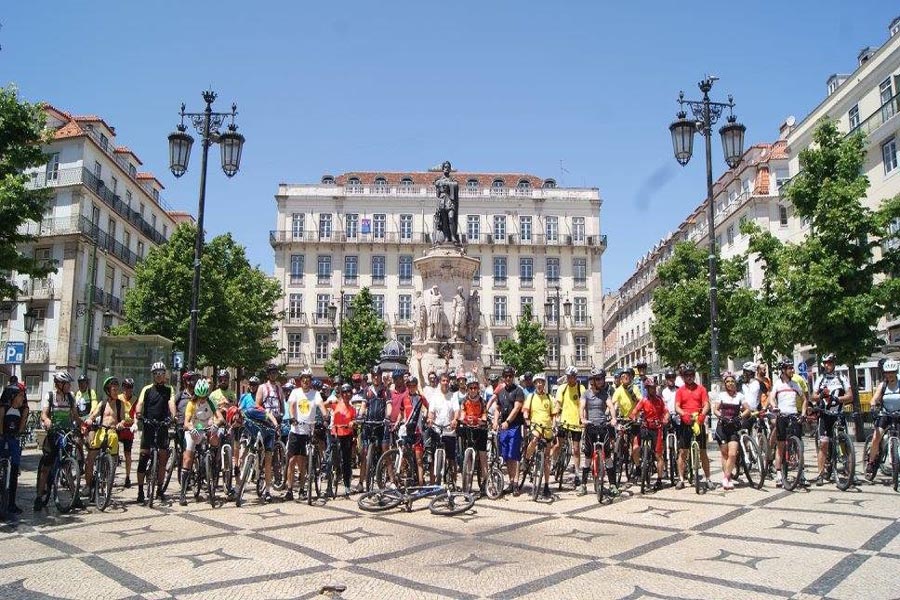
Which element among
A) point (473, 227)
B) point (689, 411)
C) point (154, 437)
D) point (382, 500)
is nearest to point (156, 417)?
point (154, 437)

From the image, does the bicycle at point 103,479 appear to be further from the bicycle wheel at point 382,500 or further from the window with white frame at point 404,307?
the window with white frame at point 404,307

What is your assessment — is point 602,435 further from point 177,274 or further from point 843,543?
point 177,274

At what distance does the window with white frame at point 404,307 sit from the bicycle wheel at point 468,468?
175 ft

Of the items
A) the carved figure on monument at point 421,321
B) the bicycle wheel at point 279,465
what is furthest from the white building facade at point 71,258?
the bicycle wheel at point 279,465

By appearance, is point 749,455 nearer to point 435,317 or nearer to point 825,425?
point 825,425

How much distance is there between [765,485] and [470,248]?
54939mm

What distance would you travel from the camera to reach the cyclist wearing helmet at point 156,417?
1020 cm

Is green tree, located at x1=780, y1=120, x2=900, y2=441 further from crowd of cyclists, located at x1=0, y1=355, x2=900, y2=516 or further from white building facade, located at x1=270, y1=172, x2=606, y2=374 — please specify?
white building facade, located at x1=270, y1=172, x2=606, y2=374

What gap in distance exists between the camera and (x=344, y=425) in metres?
11.3

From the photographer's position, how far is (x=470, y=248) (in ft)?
215

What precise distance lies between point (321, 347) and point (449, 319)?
43720mm

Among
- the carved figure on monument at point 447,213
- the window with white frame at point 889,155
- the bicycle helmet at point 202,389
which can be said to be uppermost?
the window with white frame at point 889,155

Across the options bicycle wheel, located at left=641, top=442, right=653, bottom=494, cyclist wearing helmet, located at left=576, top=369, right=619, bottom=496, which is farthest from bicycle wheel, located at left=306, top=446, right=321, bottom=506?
bicycle wheel, located at left=641, top=442, right=653, bottom=494

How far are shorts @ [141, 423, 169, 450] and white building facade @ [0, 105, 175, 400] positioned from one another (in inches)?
1187
